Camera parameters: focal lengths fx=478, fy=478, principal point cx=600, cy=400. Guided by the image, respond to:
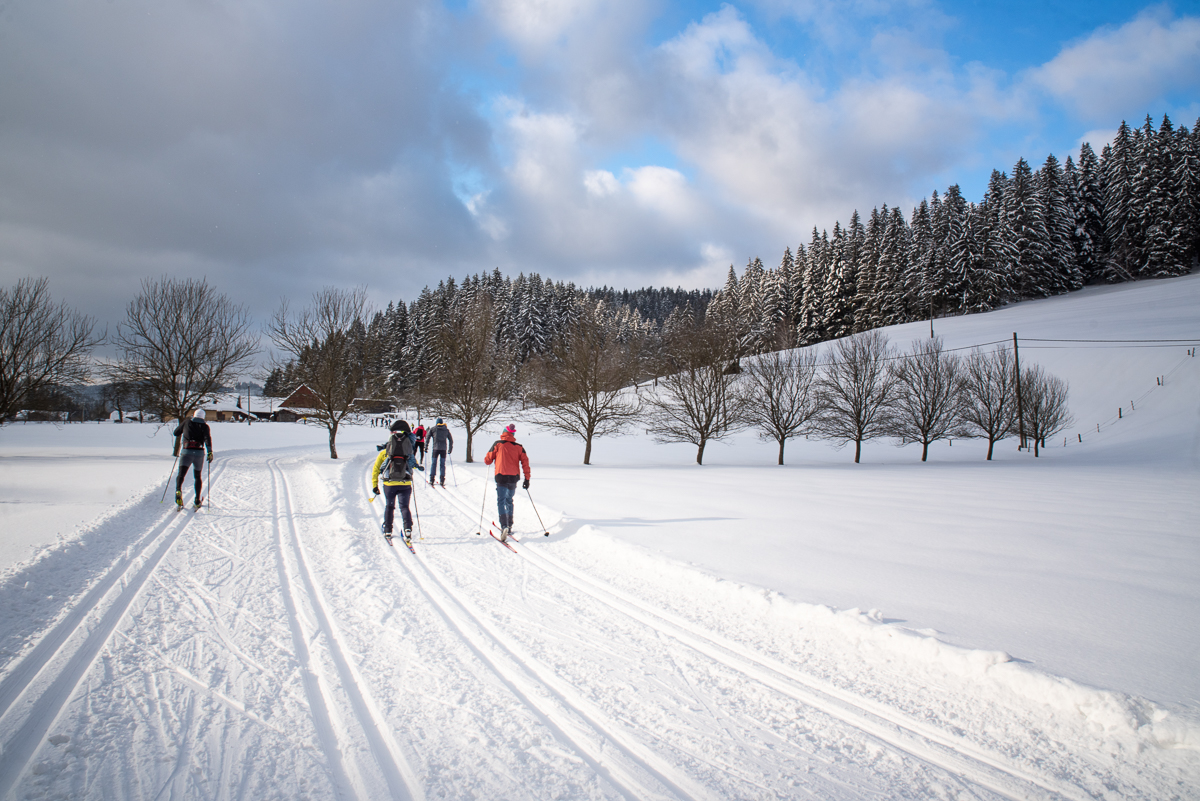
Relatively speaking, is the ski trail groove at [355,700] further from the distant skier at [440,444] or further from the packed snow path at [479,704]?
the distant skier at [440,444]

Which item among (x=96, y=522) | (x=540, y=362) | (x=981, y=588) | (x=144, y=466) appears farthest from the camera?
(x=540, y=362)

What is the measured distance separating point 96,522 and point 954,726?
11.6 meters

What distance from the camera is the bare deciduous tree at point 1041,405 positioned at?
29.6m

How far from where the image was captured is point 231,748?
2863mm

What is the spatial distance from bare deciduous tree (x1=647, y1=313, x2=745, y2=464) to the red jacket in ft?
58.9

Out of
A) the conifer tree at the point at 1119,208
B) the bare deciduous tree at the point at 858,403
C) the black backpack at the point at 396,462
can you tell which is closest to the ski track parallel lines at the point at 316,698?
the black backpack at the point at 396,462

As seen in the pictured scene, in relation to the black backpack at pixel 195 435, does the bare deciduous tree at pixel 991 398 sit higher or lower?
higher

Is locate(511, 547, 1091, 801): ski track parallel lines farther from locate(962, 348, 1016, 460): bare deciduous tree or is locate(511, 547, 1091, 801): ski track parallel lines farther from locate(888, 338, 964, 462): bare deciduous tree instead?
locate(962, 348, 1016, 460): bare deciduous tree

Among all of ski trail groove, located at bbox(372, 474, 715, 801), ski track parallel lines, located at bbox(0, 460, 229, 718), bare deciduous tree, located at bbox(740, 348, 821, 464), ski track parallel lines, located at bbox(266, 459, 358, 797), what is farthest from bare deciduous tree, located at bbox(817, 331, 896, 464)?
ski track parallel lines, located at bbox(0, 460, 229, 718)

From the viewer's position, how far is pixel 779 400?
26672mm

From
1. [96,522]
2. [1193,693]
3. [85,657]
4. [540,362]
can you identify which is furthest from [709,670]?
[540,362]

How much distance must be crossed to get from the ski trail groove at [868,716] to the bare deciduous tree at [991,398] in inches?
1239

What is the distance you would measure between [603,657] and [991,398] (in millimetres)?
34800

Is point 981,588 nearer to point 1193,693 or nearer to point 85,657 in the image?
point 1193,693
